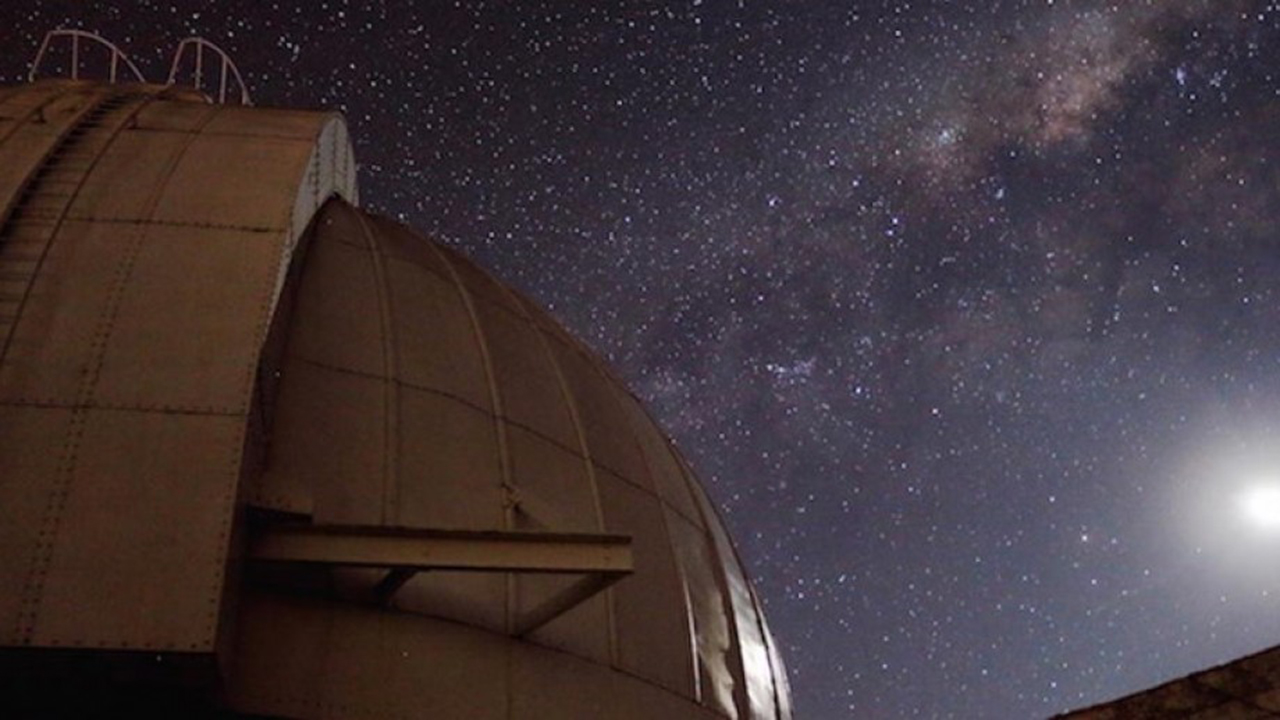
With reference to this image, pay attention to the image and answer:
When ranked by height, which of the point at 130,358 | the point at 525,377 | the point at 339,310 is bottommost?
the point at 130,358

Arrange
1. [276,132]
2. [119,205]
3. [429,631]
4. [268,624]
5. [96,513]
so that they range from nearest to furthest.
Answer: [96,513] < [268,624] < [429,631] < [119,205] < [276,132]

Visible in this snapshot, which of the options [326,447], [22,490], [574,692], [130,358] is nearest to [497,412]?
[326,447]

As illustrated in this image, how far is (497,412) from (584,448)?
76 centimetres

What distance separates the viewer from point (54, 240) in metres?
7.20

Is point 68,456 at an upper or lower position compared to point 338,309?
lower

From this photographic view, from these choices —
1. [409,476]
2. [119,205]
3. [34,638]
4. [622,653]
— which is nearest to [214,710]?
[34,638]

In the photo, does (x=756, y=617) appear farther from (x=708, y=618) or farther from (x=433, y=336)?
(x=433, y=336)

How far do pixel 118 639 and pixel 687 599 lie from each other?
4.03 meters

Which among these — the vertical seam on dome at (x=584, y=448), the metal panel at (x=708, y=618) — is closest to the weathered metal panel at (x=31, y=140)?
the vertical seam on dome at (x=584, y=448)

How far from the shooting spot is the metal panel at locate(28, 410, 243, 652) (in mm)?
5805

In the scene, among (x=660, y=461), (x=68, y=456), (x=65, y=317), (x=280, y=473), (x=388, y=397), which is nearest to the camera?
(x=68, y=456)

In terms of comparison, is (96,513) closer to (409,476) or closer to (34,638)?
(34,638)

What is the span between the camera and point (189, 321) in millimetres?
6848

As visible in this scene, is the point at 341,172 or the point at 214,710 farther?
the point at 341,172
